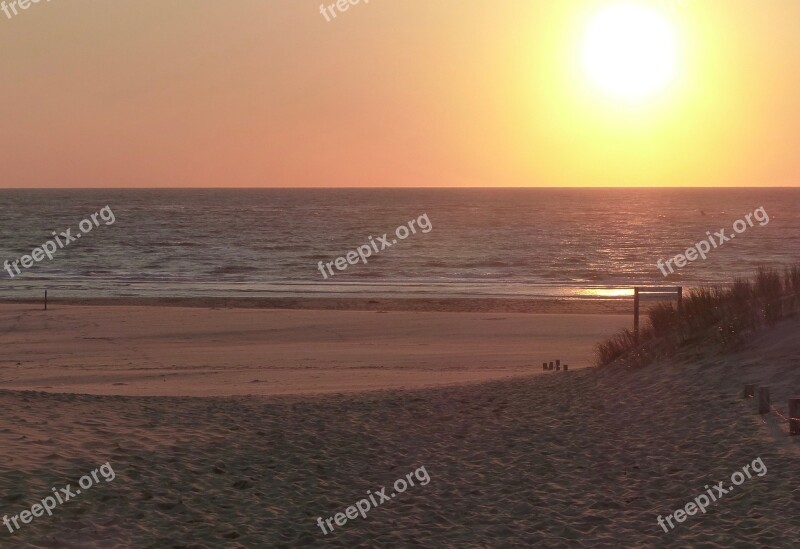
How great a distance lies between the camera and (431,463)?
34.0 ft

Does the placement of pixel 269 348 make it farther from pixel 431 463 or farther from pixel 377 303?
pixel 431 463

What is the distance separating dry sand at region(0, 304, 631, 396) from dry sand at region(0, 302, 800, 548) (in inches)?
155

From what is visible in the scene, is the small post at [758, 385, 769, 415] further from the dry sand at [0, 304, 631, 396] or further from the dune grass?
the dry sand at [0, 304, 631, 396]

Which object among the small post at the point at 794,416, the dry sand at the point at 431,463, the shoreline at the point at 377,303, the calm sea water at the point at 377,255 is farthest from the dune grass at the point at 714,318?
the calm sea water at the point at 377,255

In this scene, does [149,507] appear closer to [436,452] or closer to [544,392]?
[436,452]

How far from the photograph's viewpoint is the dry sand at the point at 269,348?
18.0 meters

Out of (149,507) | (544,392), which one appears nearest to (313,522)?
(149,507)

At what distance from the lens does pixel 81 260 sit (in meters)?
63.2

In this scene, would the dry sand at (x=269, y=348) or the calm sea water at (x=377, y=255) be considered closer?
→ the dry sand at (x=269, y=348)

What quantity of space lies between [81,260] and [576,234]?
50.4 metres

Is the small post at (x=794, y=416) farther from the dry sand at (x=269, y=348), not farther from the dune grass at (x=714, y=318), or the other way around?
the dry sand at (x=269, y=348)

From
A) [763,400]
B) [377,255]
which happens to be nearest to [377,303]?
[763,400]

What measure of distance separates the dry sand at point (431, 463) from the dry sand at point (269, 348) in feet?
12.9

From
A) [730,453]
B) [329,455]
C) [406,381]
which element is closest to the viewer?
[730,453]
